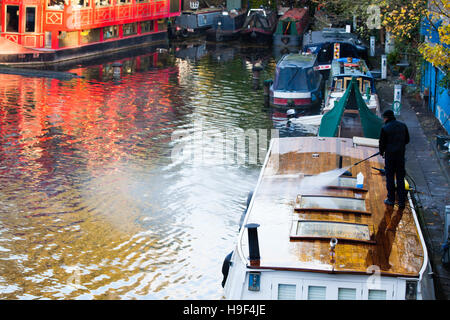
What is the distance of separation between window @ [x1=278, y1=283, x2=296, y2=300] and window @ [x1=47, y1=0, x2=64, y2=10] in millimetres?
37307

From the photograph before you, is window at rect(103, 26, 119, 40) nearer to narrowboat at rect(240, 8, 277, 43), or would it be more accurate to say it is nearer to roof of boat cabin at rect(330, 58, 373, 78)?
narrowboat at rect(240, 8, 277, 43)

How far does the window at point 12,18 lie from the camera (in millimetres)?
44406

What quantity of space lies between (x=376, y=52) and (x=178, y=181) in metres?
29.5

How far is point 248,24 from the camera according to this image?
61406mm

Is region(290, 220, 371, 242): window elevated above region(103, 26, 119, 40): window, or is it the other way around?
region(103, 26, 119, 40): window

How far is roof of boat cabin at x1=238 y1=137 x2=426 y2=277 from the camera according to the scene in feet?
36.7

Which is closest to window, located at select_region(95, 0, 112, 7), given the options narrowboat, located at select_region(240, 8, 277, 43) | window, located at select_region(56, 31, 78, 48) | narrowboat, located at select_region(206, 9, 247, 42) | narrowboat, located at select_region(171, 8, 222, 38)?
window, located at select_region(56, 31, 78, 48)

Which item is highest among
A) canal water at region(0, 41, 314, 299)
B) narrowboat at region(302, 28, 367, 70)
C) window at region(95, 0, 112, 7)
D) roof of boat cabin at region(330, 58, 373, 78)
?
window at region(95, 0, 112, 7)

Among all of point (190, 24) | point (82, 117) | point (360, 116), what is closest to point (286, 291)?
point (360, 116)

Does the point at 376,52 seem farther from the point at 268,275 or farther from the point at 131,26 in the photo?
the point at 268,275

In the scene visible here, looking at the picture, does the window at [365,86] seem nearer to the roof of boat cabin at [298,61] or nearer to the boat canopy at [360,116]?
the roof of boat cabin at [298,61]

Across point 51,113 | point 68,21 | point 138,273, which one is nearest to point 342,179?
point 138,273

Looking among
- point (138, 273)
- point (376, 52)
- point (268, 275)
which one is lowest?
point (138, 273)

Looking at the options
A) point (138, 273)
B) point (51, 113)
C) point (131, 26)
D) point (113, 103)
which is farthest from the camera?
point (131, 26)
